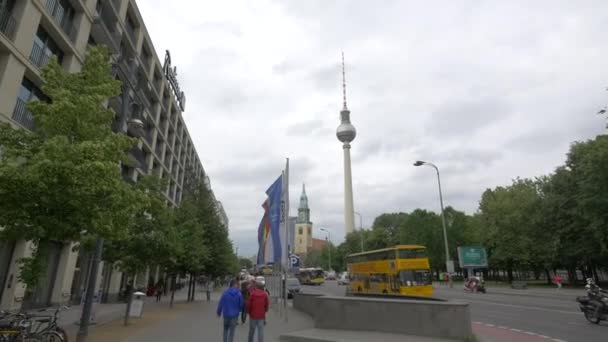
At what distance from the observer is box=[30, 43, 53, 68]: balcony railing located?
1827 cm

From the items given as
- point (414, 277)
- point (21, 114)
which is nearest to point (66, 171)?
point (21, 114)

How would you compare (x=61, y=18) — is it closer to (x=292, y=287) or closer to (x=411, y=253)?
(x=292, y=287)

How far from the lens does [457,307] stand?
972cm

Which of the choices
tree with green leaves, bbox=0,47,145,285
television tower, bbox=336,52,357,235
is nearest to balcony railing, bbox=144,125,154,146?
tree with green leaves, bbox=0,47,145,285

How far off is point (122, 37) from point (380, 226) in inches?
3326

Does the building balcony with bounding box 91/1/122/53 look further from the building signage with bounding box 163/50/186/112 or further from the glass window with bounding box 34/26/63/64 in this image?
the building signage with bounding box 163/50/186/112

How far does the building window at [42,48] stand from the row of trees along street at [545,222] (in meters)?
38.0

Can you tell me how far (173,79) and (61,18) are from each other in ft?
74.4

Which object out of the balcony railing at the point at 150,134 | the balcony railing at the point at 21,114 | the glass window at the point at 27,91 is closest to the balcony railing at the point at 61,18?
the glass window at the point at 27,91

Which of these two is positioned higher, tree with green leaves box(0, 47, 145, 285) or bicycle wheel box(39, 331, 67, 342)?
tree with green leaves box(0, 47, 145, 285)

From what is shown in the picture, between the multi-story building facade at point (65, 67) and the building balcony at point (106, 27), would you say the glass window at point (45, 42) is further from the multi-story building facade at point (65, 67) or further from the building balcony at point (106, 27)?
the building balcony at point (106, 27)

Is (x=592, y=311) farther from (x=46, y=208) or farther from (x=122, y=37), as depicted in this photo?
(x=122, y=37)

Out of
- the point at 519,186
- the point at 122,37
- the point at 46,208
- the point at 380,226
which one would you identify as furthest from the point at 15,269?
the point at 380,226

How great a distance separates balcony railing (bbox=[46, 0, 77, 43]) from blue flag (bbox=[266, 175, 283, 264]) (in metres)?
14.5
